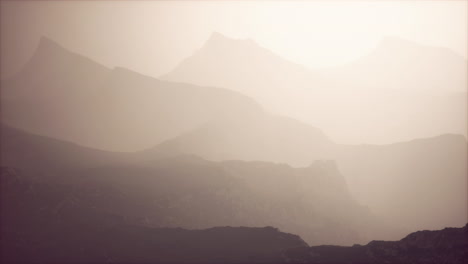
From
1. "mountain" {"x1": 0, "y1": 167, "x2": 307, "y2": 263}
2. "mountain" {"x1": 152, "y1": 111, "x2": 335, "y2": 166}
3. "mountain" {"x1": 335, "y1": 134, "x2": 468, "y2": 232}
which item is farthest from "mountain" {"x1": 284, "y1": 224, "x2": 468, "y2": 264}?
"mountain" {"x1": 335, "y1": 134, "x2": 468, "y2": 232}

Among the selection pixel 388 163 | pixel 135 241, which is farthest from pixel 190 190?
pixel 388 163

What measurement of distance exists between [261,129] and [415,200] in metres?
66.6

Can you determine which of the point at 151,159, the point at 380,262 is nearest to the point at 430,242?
the point at 380,262

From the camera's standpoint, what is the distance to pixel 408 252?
69625 millimetres

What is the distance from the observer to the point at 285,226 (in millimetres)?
108812

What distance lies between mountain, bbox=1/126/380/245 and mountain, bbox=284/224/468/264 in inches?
1354

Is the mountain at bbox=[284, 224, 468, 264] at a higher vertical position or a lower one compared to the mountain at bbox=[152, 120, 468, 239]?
lower

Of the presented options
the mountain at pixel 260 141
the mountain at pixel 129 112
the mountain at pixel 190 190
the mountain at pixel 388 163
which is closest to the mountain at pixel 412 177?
the mountain at pixel 388 163

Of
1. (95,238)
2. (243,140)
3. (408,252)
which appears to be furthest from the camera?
(243,140)

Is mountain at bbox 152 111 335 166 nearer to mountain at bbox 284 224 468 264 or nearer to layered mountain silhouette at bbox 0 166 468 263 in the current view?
layered mountain silhouette at bbox 0 166 468 263

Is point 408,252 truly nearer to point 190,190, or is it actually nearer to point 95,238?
point 190,190

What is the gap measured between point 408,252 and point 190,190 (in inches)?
2180

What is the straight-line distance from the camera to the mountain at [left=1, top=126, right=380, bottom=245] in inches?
3841

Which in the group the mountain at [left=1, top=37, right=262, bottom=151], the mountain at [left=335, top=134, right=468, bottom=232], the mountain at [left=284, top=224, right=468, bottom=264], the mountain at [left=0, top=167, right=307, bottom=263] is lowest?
the mountain at [left=284, top=224, right=468, bottom=264]
